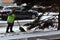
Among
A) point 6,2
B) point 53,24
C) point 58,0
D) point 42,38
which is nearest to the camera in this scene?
point 42,38

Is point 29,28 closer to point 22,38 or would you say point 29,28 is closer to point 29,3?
point 29,3

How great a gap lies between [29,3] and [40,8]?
0.73m

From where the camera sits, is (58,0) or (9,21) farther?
(9,21)

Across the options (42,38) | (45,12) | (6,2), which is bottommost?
(42,38)

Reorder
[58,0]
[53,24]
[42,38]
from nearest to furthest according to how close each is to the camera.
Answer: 1. [42,38]
2. [58,0]
3. [53,24]

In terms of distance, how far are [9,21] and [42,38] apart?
9.74m

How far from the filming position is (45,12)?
13.9 m

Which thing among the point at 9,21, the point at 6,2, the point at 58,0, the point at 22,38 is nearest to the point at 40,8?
the point at 58,0

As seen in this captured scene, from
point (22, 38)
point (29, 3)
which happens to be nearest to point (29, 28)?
point (29, 3)

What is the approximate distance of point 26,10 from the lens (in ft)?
46.0

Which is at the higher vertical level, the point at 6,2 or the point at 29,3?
the point at 6,2

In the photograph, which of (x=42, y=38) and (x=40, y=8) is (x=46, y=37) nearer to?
(x=42, y=38)

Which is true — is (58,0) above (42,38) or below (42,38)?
above

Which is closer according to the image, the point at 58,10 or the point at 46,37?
the point at 46,37
